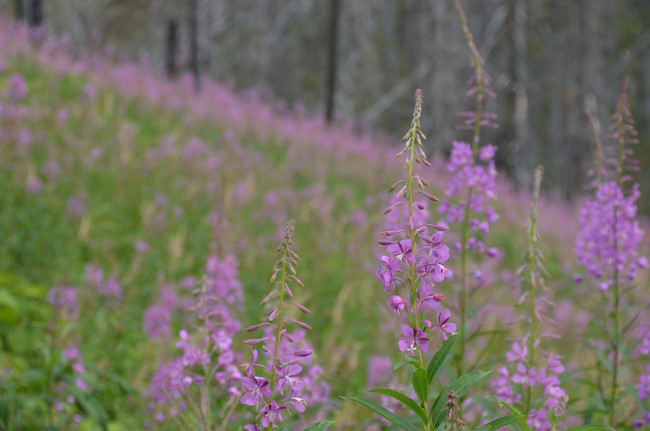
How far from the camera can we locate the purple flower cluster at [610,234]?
2.01 metres

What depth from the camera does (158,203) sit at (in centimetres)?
557

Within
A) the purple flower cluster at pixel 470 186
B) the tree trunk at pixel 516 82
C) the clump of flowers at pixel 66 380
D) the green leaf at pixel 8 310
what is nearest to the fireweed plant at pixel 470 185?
the purple flower cluster at pixel 470 186

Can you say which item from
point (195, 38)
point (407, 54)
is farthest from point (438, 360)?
point (407, 54)

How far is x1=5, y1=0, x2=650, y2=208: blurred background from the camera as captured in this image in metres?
13.3

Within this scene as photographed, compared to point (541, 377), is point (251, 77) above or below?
above

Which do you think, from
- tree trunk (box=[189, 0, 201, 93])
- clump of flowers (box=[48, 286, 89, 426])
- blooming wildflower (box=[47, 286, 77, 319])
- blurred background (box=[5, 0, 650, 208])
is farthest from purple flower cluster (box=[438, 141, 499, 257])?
tree trunk (box=[189, 0, 201, 93])

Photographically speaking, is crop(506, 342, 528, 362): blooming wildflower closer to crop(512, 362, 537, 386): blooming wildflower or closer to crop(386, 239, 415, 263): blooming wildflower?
crop(512, 362, 537, 386): blooming wildflower

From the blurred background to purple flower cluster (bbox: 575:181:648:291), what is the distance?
4682 millimetres

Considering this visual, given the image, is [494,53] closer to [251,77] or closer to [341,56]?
[341,56]

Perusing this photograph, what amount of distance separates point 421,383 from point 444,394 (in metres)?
0.07

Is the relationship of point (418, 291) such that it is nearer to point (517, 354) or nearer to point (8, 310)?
point (517, 354)

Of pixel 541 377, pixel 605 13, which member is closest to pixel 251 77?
pixel 605 13

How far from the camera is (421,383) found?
1.18 m

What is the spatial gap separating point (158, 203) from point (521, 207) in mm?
7160
